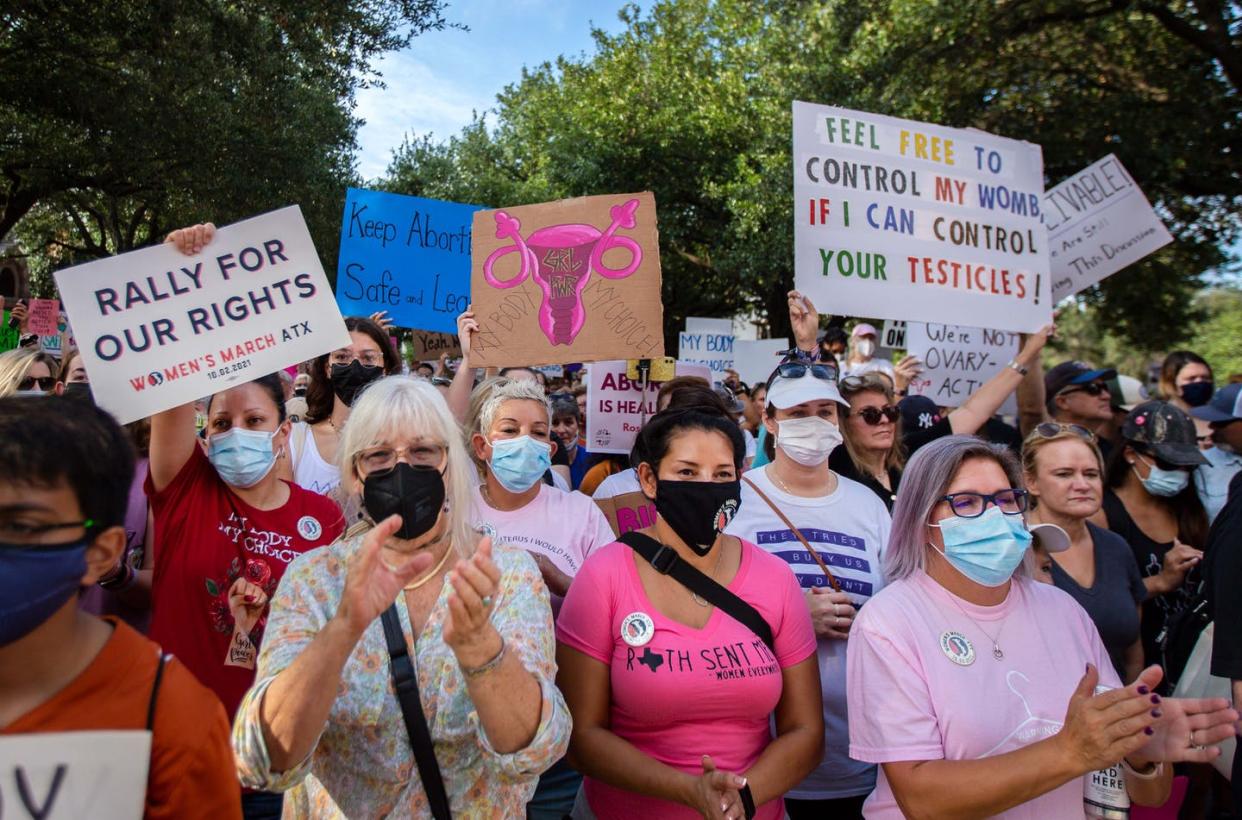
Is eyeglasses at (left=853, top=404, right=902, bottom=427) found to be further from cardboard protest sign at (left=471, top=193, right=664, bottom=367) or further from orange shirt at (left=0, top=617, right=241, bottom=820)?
orange shirt at (left=0, top=617, right=241, bottom=820)

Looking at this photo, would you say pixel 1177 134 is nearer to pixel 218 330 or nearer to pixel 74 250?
pixel 218 330

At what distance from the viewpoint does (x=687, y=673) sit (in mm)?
2635

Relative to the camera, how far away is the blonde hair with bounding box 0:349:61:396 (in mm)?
3980

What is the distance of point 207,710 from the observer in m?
1.63

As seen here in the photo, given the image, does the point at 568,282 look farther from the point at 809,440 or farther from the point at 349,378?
the point at 809,440

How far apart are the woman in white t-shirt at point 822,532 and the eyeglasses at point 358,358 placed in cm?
196

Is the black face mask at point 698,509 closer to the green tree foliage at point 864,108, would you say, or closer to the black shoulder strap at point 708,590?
the black shoulder strap at point 708,590

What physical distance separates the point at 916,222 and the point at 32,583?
16.3 ft

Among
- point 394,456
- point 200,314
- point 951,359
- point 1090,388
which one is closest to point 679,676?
point 394,456

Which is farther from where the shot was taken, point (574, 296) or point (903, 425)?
point (903, 425)

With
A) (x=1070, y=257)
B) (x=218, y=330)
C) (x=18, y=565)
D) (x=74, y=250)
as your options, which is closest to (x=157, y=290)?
(x=218, y=330)

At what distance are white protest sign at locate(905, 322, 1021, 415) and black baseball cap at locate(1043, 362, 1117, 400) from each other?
529 mm

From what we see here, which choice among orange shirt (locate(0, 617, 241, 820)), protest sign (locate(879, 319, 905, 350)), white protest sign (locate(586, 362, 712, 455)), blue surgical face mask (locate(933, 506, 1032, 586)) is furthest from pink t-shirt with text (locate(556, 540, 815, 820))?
protest sign (locate(879, 319, 905, 350))

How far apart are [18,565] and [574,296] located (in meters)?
3.47
